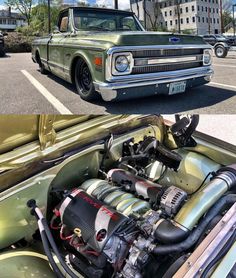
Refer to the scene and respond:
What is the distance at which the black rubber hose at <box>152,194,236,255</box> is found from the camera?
1608 mm

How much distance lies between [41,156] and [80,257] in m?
0.61

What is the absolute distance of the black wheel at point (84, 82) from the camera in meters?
4.34

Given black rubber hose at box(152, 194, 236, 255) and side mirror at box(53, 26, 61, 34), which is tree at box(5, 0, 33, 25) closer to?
side mirror at box(53, 26, 61, 34)

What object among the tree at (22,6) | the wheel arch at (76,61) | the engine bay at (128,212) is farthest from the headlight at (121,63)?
the tree at (22,6)

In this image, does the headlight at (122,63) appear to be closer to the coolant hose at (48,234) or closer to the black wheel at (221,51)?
the coolant hose at (48,234)

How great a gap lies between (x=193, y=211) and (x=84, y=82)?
3.21m

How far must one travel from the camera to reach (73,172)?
7.04 feet

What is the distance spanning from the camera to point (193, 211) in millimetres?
1706

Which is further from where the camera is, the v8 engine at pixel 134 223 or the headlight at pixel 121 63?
the headlight at pixel 121 63

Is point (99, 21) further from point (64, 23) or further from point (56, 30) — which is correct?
point (56, 30)

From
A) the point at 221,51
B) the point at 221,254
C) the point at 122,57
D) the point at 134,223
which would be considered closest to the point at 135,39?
the point at 122,57

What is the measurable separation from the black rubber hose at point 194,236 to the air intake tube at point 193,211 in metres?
0.02

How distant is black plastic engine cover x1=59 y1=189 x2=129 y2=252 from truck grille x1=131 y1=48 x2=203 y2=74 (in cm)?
232

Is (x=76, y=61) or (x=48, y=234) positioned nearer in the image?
(x=48, y=234)
